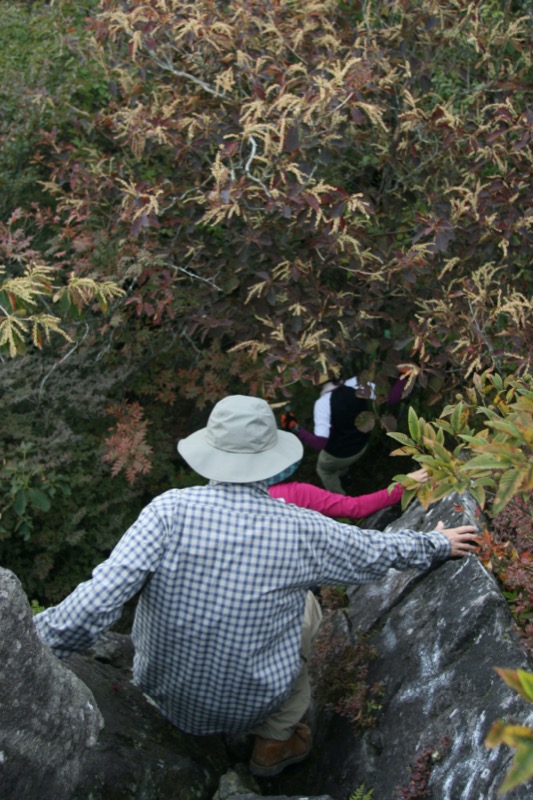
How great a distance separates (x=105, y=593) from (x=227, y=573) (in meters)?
0.42

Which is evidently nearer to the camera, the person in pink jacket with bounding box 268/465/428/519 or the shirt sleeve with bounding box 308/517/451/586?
the shirt sleeve with bounding box 308/517/451/586

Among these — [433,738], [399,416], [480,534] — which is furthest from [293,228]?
[433,738]

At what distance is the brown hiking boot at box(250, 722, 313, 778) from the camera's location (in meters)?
3.58

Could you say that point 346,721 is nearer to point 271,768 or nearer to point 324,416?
point 271,768

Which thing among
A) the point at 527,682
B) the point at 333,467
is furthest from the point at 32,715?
the point at 333,467

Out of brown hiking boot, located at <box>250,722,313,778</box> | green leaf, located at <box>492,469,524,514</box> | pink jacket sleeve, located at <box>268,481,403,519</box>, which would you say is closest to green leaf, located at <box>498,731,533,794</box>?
green leaf, located at <box>492,469,524,514</box>

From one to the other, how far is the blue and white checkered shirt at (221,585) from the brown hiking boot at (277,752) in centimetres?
33

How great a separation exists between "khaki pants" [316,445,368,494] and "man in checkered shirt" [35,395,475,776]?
2.09 m

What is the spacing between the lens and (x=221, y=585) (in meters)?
3.01

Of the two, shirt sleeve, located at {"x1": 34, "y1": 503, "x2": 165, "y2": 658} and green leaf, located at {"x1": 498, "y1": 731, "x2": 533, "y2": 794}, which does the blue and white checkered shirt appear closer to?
shirt sleeve, located at {"x1": 34, "y1": 503, "x2": 165, "y2": 658}

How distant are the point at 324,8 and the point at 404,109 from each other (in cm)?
71

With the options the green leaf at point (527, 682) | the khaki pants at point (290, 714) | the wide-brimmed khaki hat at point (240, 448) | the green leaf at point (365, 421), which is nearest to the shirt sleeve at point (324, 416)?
the green leaf at point (365, 421)

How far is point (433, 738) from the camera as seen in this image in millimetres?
2980

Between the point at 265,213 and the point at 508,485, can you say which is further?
the point at 265,213
